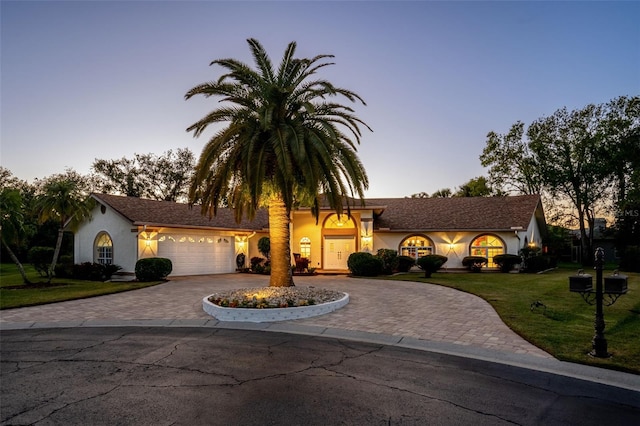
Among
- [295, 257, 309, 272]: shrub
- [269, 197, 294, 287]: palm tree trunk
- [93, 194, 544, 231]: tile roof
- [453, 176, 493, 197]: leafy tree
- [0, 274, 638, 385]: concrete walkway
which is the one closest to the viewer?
[0, 274, 638, 385]: concrete walkway

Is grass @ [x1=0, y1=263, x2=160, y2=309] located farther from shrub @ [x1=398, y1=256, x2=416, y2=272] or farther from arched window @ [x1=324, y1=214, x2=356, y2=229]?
shrub @ [x1=398, y1=256, x2=416, y2=272]

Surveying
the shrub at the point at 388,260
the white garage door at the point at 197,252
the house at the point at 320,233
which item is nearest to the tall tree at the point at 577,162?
the house at the point at 320,233

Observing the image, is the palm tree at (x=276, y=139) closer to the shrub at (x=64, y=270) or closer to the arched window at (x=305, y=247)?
the arched window at (x=305, y=247)

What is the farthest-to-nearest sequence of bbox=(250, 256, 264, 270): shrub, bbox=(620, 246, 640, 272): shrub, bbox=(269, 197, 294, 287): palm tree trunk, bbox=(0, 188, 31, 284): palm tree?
1. bbox=(620, 246, 640, 272): shrub
2. bbox=(250, 256, 264, 270): shrub
3. bbox=(0, 188, 31, 284): palm tree
4. bbox=(269, 197, 294, 287): palm tree trunk

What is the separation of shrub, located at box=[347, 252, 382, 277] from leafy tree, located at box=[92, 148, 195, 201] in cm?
3378

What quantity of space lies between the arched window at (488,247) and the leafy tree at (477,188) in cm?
2060

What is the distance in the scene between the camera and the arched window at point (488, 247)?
26078 mm

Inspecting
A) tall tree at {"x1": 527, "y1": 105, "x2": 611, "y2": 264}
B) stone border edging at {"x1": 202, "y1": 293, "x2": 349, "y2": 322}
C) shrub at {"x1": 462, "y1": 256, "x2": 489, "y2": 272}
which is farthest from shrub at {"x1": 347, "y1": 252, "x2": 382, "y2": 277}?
tall tree at {"x1": 527, "y1": 105, "x2": 611, "y2": 264}

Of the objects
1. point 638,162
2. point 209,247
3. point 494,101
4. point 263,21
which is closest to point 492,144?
point 638,162

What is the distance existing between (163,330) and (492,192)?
4276 centimetres

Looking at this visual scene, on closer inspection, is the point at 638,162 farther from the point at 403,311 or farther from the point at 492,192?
the point at 403,311

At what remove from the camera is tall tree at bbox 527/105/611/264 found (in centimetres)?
3675

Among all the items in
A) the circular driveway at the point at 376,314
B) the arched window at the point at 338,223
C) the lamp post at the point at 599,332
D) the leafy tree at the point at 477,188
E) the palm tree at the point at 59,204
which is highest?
the leafy tree at the point at 477,188

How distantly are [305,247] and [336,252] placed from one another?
2157 mm
